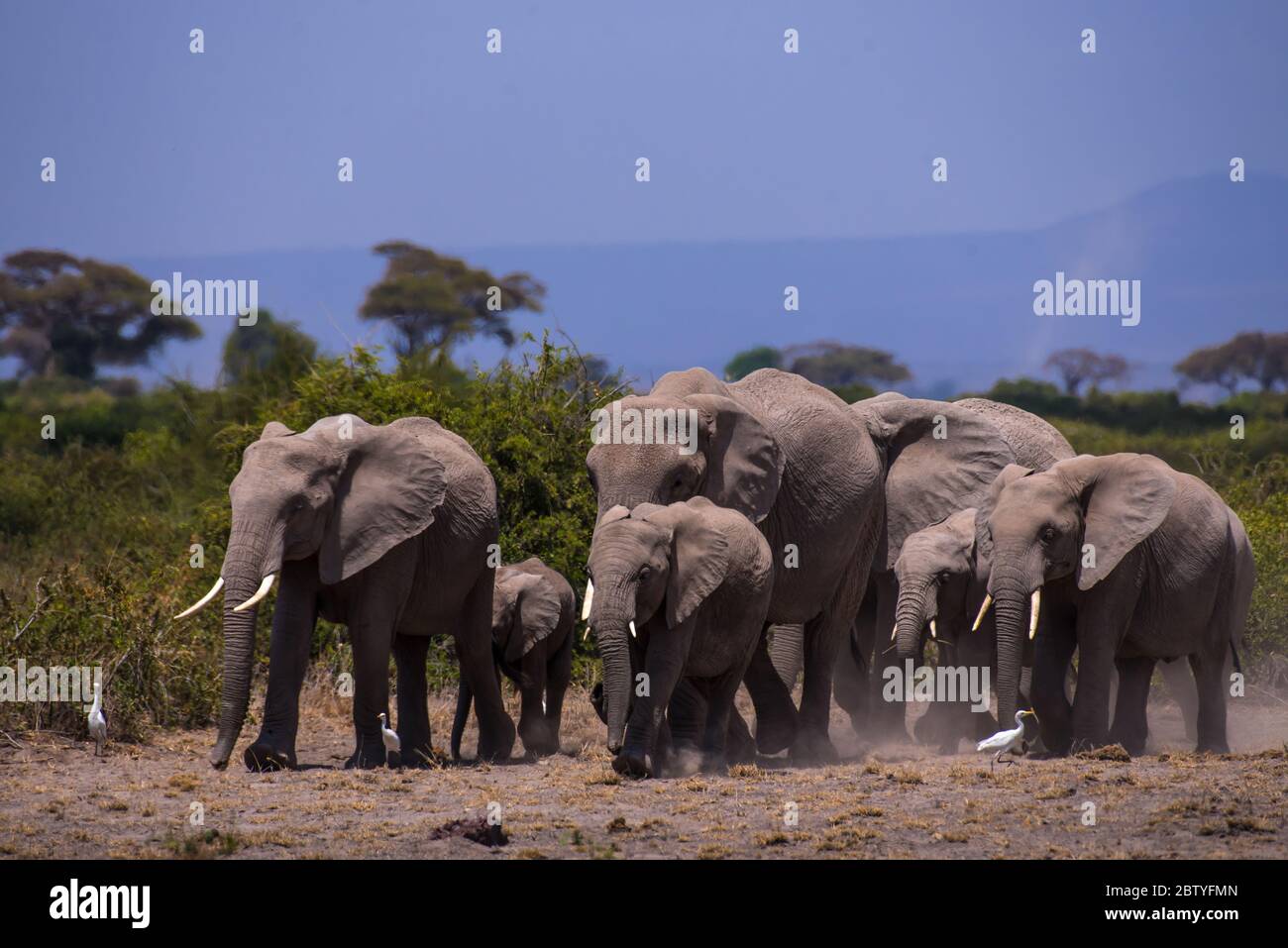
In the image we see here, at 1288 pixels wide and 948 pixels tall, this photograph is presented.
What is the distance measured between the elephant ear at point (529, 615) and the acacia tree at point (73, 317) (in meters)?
41.0

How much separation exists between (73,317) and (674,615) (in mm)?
45151

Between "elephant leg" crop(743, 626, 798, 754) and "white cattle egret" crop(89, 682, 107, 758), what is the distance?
4096mm

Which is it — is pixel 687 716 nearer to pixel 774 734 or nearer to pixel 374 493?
pixel 774 734

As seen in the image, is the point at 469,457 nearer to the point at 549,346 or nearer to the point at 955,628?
the point at 955,628

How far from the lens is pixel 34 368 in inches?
2094

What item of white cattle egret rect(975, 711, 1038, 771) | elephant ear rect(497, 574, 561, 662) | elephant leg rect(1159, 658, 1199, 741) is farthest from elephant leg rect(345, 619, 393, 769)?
elephant leg rect(1159, 658, 1199, 741)

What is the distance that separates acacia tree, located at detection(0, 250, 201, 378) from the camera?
52.2 metres

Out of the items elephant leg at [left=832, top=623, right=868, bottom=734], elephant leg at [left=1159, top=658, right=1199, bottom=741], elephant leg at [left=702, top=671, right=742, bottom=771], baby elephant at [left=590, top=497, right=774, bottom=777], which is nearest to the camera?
baby elephant at [left=590, top=497, right=774, bottom=777]

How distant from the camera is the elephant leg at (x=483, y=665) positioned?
1267 centimetres

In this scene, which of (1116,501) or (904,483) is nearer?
(1116,501)

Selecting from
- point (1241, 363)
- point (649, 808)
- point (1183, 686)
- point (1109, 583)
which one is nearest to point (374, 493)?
point (649, 808)

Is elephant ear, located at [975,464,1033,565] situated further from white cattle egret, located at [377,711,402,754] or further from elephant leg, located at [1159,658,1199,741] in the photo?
white cattle egret, located at [377,711,402,754]

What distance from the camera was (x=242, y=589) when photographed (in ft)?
35.6
